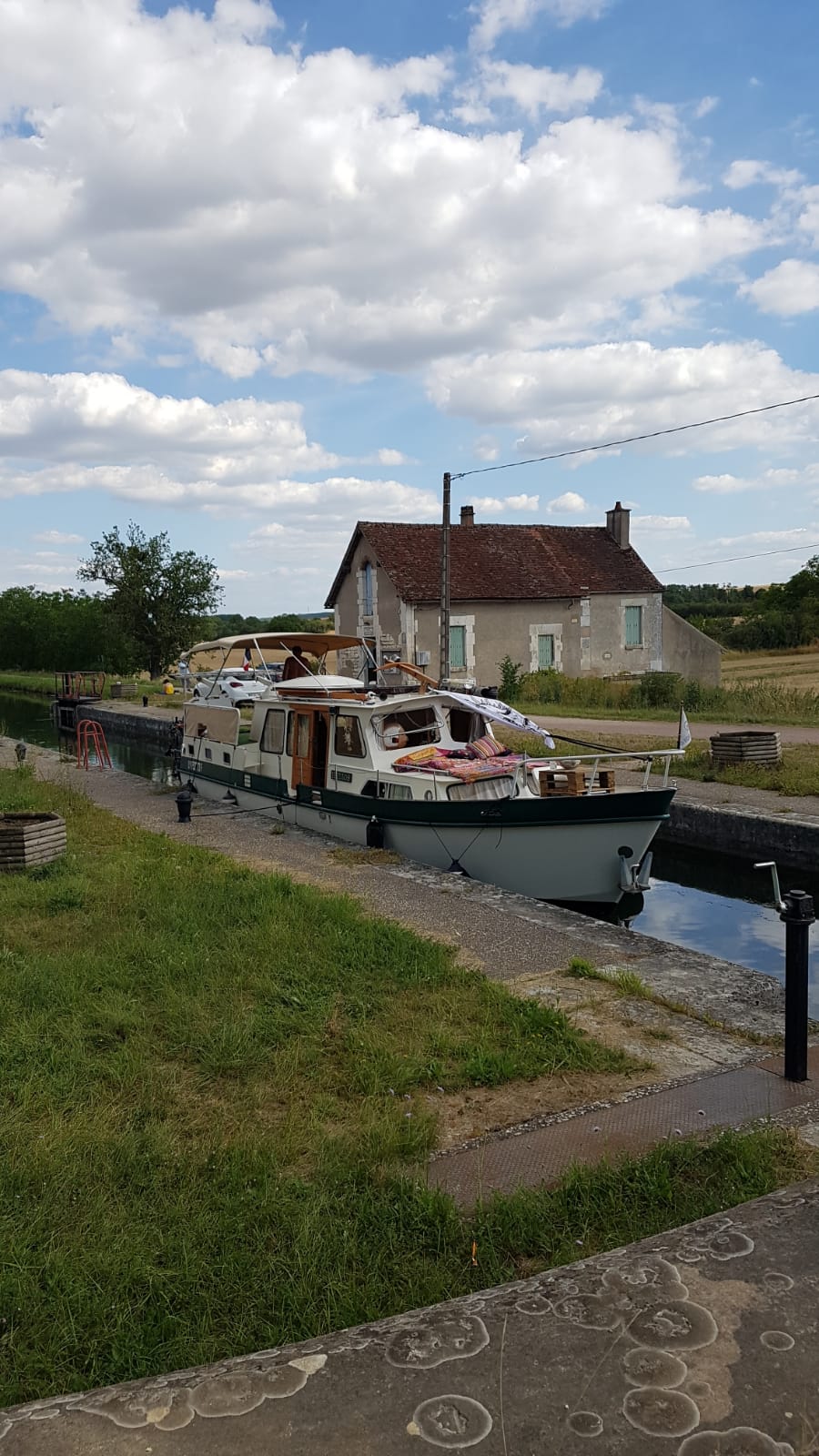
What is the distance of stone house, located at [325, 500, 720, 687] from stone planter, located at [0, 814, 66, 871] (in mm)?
20345

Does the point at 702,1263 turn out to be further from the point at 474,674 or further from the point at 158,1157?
the point at 474,674

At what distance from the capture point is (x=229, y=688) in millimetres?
25781

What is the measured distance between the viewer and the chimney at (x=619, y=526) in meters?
38.3

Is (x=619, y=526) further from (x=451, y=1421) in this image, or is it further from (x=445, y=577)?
(x=451, y=1421)

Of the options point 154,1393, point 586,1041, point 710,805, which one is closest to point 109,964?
point 586,1041

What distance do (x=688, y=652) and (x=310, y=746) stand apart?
25.5 meters

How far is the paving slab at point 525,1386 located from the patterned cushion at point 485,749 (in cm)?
977

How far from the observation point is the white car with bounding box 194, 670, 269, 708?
758 inches

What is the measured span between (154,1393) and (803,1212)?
88.5 inches

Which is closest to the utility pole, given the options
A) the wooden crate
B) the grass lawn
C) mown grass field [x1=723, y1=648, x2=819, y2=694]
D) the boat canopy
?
the boat canopy

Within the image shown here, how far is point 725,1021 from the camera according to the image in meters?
6.53

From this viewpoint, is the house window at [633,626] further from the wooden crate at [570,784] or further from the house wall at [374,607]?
the wooden crate at [570,784]

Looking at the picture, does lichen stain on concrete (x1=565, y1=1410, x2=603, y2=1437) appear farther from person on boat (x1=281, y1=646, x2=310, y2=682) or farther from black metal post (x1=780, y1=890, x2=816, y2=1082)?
person on boat (x1=281, y1=646, x2=310, y2=682)

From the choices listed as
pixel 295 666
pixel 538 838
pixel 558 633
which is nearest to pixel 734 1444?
pixel 538 838
